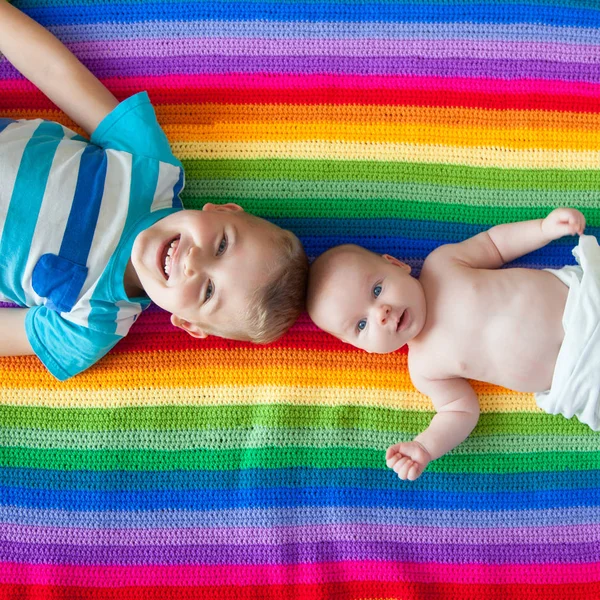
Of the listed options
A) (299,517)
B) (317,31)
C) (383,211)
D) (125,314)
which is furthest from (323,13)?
(299,517)

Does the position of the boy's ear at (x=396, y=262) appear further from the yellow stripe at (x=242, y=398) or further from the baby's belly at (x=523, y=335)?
the yellow stripe at (x=242, y=398)

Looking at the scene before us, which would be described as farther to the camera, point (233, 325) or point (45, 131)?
point (45, 131)

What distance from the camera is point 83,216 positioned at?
3.99 feet

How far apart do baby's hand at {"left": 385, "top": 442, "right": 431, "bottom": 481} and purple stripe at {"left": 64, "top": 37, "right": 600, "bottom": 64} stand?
0.89 metres

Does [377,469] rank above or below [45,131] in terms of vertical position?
below

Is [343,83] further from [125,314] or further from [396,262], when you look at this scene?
[125,314]

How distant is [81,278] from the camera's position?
1.22m

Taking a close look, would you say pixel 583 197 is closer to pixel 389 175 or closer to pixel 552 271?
pixel 552 271

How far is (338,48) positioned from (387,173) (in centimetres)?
32

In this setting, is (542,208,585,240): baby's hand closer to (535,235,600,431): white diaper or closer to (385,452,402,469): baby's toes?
(535,235,600,431): white diaper

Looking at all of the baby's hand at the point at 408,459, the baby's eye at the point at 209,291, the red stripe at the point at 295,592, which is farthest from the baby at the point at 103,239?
the red stripe at the point at 295,592

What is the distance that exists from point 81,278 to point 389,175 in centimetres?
72

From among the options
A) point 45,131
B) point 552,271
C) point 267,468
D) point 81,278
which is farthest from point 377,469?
point 45,131

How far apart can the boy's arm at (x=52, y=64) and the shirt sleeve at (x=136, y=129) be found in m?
0.05
